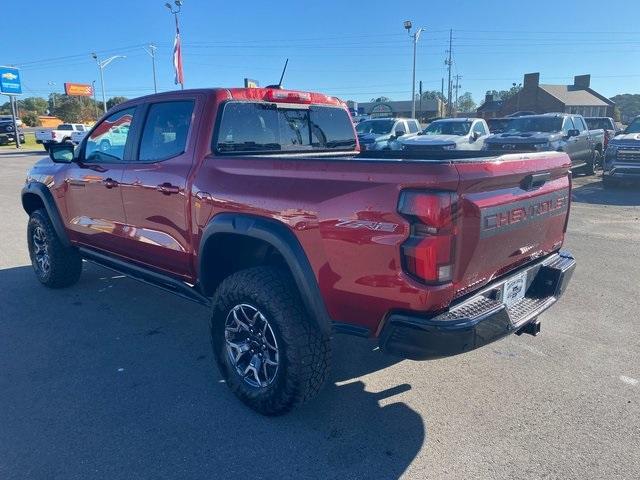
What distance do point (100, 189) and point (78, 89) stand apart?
246ft

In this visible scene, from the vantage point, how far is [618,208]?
32.7 feet

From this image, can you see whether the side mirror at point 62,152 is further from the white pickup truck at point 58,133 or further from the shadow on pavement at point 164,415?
the white pickup truck at point 58,133

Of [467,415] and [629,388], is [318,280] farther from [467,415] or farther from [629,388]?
[629,388]

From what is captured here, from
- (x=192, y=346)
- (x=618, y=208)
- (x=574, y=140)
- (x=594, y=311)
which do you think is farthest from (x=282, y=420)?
(x=574, y=140)

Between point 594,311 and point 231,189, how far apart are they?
362 cm

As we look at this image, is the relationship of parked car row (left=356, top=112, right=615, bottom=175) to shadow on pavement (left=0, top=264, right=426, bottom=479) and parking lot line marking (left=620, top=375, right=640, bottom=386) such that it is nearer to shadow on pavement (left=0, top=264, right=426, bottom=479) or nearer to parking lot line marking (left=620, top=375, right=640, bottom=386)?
parking lot line marking (left=620, top=375, right=640, bottom=386)

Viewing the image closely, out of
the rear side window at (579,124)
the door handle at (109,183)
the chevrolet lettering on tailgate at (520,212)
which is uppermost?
the rear side window at (579,124)

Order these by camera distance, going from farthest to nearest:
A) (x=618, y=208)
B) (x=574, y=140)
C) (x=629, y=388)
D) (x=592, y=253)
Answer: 1. (x=574, y=140)
2. (x=618, y=208)
3. (x=592, y=253)
4. (x=629, y=388)

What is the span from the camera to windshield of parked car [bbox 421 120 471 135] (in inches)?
609

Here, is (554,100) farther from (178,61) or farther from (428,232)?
(428,232)

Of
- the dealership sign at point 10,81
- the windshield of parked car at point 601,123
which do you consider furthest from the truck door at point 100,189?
the dealership sign at point 10,81

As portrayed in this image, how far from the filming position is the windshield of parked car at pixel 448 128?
1546 cm

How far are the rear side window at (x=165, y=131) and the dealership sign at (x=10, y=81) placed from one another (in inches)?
1424

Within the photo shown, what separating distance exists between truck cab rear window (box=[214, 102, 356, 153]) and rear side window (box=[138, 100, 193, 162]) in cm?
31
